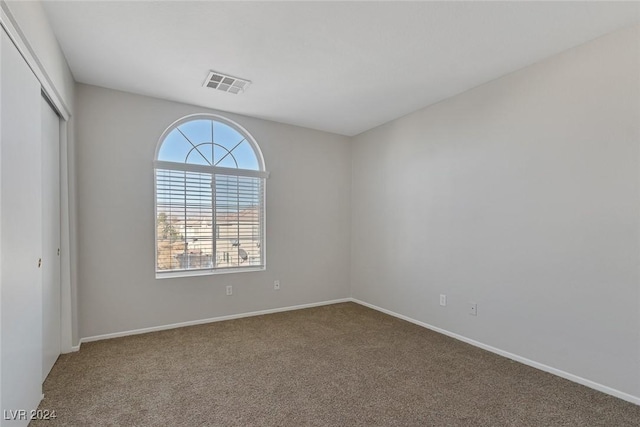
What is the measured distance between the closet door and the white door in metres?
0.41

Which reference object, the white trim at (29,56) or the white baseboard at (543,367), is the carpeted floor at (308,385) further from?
the white trim at (29,56)

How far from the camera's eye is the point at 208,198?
12.6ft

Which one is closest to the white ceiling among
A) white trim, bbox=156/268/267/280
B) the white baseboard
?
white trim, bbox=156/268/267/280

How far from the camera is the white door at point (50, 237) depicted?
2.37 metres

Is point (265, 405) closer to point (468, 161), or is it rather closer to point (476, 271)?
point (476, 271)

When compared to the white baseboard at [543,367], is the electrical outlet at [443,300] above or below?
above

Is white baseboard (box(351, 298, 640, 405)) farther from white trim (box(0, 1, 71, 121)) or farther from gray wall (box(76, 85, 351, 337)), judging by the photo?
white trim (box(0, 1, 71, 121))

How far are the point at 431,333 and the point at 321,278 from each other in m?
1.74

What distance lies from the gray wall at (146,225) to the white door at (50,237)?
16.6 inches

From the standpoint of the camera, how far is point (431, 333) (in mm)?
3430

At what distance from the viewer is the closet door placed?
1527 millimetres

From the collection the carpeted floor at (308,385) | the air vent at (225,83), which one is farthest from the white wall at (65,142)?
the air vent at (225,83)

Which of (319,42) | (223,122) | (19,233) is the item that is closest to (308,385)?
(19,233)

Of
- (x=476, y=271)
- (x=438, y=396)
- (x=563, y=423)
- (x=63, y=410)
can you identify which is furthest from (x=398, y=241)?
(x=63, y=410)
